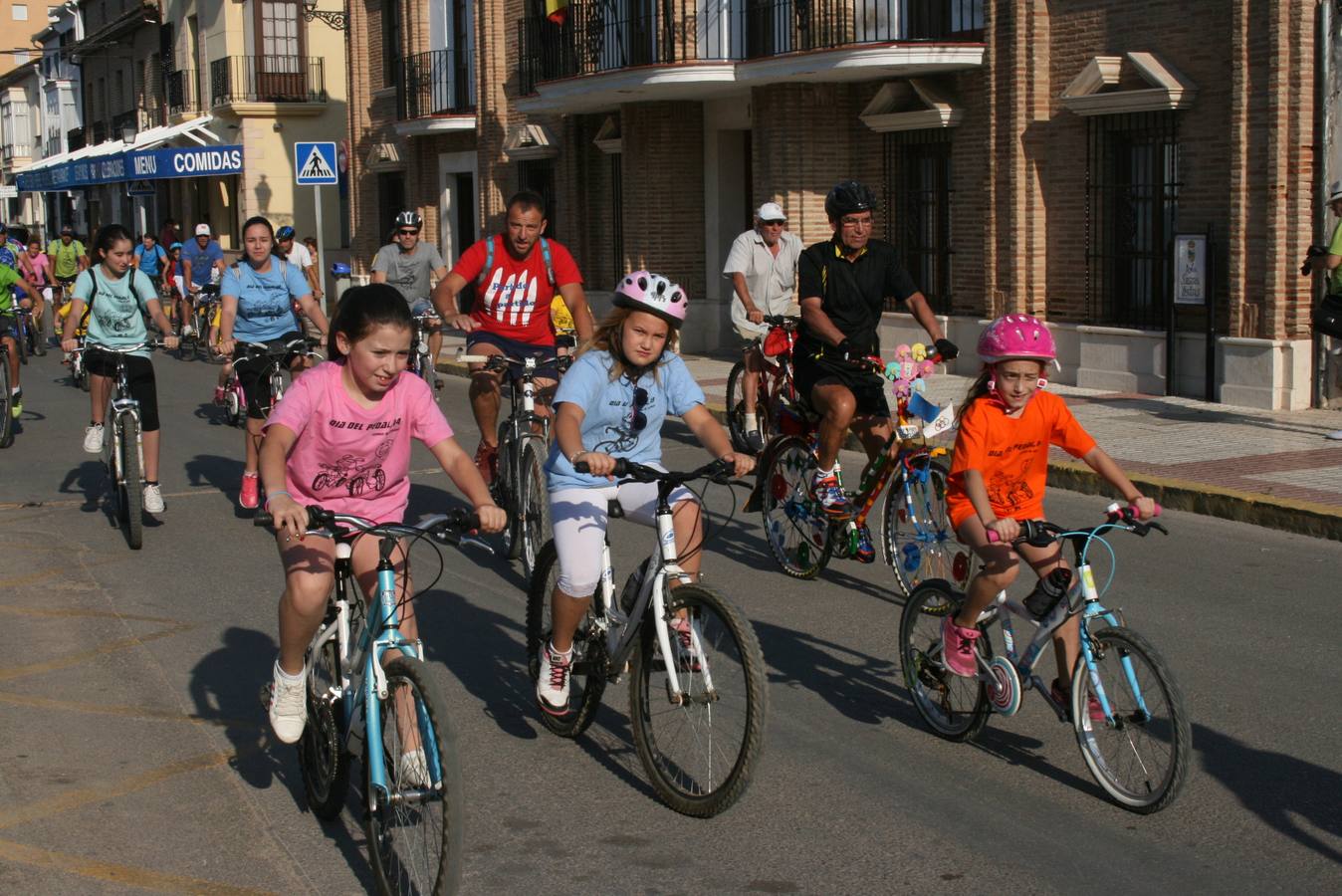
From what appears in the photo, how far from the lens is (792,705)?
666 cm

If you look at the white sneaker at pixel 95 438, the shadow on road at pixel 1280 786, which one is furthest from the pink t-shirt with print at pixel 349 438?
the white sneaker at pixel 95 438

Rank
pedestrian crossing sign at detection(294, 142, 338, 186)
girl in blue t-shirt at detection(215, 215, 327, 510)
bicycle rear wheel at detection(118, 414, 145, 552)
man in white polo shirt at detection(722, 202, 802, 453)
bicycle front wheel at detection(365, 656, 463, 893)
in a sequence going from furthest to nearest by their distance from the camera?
1. pedestrian crossing sign at detection(294, 142, 338, 186)
2. man in white polo shirt at detection(722, 202, 802, 453)
3. girl in blue t-shirt at detection(215, 215, 327, 510)
4. bicycle rear wheel at detection(118, 414, 145, 552)
5. bicycle front wheel at detection(365, 656, 463, 893)

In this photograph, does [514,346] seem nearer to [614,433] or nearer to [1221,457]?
[614,433]

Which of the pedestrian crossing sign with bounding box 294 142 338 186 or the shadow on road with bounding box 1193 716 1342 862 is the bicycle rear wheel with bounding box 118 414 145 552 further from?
the pedestrian crossing sign with bounding box 294 142 338 186

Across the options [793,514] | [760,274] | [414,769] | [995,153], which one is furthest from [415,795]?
[995,153]

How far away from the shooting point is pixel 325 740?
5266mm

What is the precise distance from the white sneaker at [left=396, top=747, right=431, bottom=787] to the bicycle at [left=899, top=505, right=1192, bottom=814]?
200 centimetres

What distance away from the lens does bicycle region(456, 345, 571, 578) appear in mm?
9055

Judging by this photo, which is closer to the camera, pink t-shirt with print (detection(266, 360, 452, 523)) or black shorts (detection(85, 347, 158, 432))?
pink t-shirt with print (detection(266, 360, 452, 523))

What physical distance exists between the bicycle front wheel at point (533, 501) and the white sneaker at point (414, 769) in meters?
4.54

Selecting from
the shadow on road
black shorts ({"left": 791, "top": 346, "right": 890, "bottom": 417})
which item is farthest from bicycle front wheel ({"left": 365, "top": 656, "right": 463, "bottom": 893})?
black shorts ({"left": 791, "top": 346, "right": 890, "bottom": 417})

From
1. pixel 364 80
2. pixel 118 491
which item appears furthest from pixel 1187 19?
pixel 364 80

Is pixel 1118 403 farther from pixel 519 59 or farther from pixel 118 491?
pixel 519 59

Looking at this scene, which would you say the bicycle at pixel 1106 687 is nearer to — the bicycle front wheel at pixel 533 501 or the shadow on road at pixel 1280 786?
the shadow on road at pixel 1280 786
